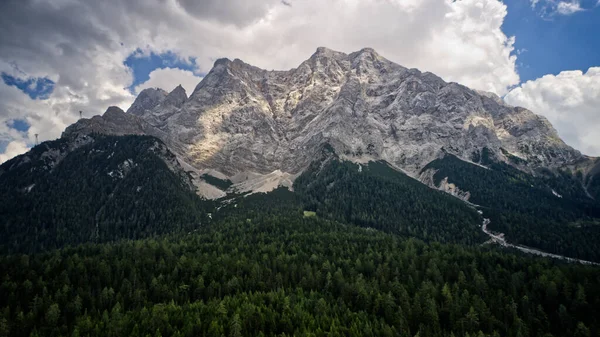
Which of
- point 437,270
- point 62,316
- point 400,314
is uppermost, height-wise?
point 437,270

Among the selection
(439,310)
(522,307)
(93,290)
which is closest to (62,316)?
(93,290)

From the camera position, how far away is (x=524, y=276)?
388ft

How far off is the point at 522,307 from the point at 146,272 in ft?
388

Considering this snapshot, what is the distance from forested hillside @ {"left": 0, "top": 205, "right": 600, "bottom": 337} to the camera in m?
86.3

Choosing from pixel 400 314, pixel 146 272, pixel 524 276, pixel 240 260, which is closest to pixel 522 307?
pixel 524 276

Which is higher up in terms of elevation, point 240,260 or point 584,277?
point 584,277

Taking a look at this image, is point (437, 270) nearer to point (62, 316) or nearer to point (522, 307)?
point (522, 307)

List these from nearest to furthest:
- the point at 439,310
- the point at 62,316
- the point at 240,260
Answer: the point at 62,316 → the point at 439,310 → the point at 240,260

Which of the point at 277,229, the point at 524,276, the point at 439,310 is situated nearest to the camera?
the point at 439,310

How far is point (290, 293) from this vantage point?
108 metres

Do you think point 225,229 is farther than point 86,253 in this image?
Yes

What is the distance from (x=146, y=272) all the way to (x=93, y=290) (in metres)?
16.6

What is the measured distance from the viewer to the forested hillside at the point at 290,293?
86.3 m

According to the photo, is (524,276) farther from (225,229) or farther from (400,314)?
(225,229)
